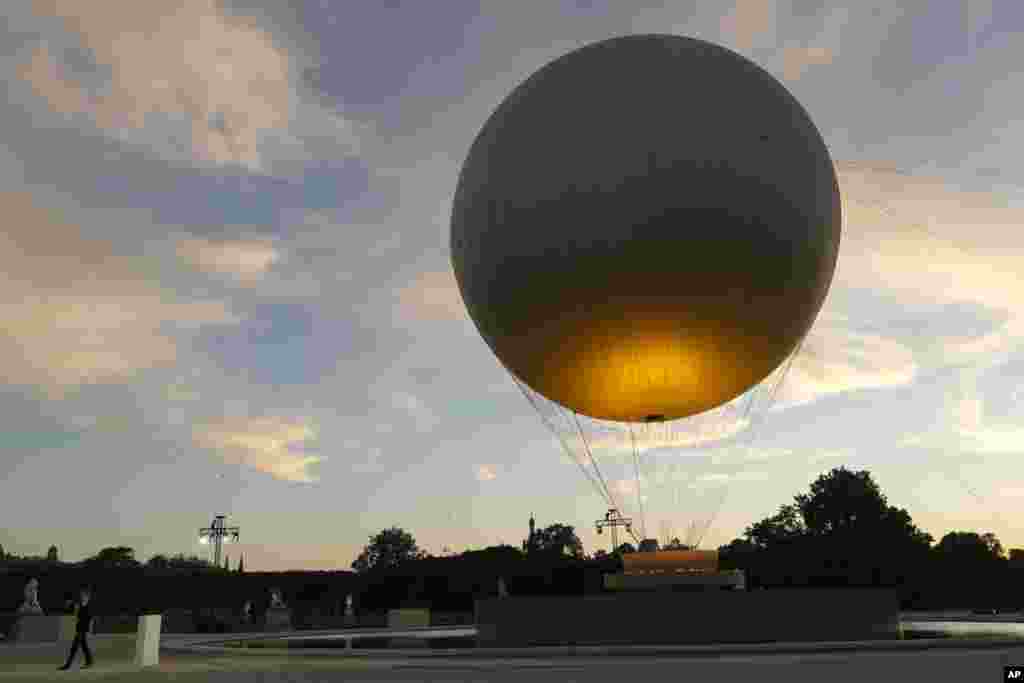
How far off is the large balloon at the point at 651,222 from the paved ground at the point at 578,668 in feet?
21.6

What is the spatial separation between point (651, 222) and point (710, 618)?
1046 centimetres

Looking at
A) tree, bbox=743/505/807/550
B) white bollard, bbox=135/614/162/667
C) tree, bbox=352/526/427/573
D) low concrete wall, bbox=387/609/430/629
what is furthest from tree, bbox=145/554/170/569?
white bollard, bbox=135/614/162/667

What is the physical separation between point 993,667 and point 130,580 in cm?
Answer: 7190

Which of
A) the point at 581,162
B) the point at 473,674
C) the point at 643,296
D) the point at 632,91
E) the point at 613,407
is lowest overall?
the point at 473,674

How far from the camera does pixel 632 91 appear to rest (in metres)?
18.4

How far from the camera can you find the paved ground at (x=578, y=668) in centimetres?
1295

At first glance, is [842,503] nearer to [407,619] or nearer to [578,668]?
[407,619]

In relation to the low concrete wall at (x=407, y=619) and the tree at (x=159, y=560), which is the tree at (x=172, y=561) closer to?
the tree at (x=159, y=560)

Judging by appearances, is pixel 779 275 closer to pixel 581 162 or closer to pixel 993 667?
pixel 581 162

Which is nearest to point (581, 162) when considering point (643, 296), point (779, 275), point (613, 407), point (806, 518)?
point (643, 296)

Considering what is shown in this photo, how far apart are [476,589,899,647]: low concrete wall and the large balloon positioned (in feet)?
17.1

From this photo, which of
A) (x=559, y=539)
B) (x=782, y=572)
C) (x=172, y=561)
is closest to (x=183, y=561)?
(x=172, y=561)

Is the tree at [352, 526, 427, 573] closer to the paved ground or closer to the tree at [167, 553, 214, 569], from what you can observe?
the tree at [167, 553, 214, 569]

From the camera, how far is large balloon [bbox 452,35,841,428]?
17.6 m
